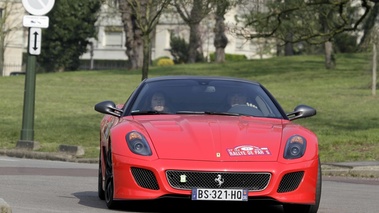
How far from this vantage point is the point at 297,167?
10.0m

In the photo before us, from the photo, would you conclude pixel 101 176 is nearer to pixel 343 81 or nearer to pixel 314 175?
pixel 314 175

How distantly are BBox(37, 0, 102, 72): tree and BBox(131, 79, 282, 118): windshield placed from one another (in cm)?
6465

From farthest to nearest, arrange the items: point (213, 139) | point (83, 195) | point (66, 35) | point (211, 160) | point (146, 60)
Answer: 1. point (66, 35)
2. point (146, 60)
3. point (83, 195)
4. point (213, 139)
5. point (211, 160)

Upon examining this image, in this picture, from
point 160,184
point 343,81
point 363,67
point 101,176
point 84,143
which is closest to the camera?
point 160,184

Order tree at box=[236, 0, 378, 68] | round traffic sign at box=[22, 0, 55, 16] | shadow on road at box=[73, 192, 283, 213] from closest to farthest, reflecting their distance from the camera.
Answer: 1. shadow on road at box=[73, 192, 283, 213]
2. round traffic sign at box=[22, 0, 55, 16]
3. tree at box=[236, 0, 378, 68]

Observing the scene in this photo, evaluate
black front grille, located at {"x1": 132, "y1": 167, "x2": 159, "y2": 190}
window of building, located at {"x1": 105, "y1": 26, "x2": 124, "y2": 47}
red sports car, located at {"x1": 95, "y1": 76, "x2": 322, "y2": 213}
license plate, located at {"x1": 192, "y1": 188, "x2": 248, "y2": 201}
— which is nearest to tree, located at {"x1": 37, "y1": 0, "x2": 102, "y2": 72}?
window of building, located at {"x1": 105, "y1": 26, "x2": 124, "y2": 47}

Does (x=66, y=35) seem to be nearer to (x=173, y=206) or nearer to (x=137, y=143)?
(x=173, y=206)

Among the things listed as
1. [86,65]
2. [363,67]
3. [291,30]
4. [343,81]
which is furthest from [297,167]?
[86,65]

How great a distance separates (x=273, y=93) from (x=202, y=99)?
3290 cm

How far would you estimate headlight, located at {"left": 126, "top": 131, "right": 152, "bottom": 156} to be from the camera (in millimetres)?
10055

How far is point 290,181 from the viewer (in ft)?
32.9

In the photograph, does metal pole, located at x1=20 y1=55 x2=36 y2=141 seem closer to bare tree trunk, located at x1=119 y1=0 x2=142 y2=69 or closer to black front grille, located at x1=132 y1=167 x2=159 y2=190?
black front grille, located at x1=132 y1=167 x2=159 y2=190

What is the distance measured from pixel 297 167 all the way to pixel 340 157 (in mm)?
11236

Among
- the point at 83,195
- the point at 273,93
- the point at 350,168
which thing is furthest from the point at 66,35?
the point at 83,195
